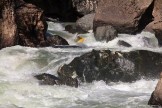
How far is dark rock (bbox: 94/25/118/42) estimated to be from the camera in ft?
67.1

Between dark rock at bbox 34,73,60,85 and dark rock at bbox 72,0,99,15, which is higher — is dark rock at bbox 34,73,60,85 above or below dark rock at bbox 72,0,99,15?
below

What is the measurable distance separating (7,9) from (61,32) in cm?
501

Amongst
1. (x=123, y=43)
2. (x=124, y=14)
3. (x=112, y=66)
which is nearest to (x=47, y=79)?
(x=112, y=66)

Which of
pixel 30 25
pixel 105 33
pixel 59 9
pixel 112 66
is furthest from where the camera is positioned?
pixel 59 9

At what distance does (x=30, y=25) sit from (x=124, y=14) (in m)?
5.00

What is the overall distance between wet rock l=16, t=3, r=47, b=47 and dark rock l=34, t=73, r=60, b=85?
15.5 ft

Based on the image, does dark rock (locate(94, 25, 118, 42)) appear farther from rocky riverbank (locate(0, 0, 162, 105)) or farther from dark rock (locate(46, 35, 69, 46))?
dark rock (locate(46, 35, 69, 46))

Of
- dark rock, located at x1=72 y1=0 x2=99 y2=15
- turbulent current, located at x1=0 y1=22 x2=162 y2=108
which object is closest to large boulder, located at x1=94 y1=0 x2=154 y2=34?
dark rock, located at x1=72 y1=0 x2=99 y2=15

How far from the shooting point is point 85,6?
1031 inches

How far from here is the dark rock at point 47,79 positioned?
44.6ft

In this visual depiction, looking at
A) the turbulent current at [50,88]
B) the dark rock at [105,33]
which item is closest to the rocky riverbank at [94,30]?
the dark rock at [105,33]

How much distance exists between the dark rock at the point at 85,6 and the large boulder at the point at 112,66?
10599 millimetres

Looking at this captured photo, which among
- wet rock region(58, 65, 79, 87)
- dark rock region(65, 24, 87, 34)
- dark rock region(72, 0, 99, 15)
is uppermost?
dark rock region(72, 0, 99, 15)

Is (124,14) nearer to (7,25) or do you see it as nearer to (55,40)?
(55,40)
